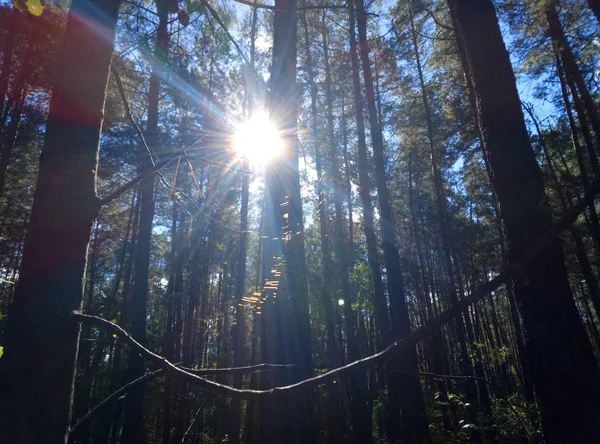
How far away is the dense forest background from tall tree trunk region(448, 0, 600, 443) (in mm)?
11

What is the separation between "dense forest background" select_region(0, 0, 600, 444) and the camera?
1147mm

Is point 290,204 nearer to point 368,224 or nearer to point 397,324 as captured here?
point 397,324

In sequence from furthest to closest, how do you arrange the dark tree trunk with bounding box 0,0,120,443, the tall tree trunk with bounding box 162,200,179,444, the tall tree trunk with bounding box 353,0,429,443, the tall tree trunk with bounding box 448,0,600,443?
the tall tree trunk with bounding box 162,200,179,444, the tall tree trunk with bounding box 353,0,429,443, the tall tree trunk with bounding box 448,0,600,443, the dark tree trunk with bounding box 0,0,120,443

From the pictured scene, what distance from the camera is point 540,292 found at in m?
2.07

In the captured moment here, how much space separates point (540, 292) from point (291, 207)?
6.52 feet

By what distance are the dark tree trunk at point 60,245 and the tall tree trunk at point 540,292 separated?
204cm

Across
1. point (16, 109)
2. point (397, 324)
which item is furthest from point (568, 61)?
point (16, 109)

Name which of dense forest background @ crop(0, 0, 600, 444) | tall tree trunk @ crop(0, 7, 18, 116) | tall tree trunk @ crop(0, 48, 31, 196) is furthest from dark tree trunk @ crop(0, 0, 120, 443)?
tall tree trunk @ crop(0, 7, 18, 116)

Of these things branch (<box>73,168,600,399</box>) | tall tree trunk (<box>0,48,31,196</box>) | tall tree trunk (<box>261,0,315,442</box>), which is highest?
tall tree trunk (<box>0,48,31,196</box>)

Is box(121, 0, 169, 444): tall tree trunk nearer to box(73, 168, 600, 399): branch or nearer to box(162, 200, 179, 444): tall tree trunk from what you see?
box(162, 200, 179, 444): tall tree trunk

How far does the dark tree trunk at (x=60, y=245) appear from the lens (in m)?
1.05

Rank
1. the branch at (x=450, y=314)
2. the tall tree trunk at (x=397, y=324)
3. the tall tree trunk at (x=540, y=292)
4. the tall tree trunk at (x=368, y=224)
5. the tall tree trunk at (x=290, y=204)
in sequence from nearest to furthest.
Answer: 1. the branch at (x=450, y=314)
2. the tall tree trunk at (x=540, y=292)
3. the tall tree trunk at (x=290, y=204)
4. the tall tree trunk at (x=397, y=324)
5. the tall tree trunk at (x=368, y=224)

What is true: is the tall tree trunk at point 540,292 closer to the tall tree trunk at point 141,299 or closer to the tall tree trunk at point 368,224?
the tall tree trunk at point 368,224

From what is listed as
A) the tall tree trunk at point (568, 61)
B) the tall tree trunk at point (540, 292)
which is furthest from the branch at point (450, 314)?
the tall tree trunk at point (568, 61)
